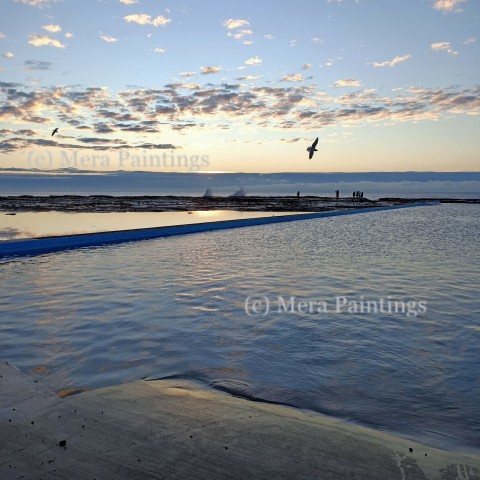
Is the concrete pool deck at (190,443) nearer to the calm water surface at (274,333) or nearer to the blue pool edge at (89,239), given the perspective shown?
the calm water surface at (274,333)

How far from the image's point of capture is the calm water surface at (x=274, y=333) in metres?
4.03

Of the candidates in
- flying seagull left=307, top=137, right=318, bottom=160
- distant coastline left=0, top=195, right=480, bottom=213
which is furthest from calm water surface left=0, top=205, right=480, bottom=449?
distant coastline left=0, top=195, right=480, bottom=213

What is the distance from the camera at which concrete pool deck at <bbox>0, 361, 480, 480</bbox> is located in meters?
2.75

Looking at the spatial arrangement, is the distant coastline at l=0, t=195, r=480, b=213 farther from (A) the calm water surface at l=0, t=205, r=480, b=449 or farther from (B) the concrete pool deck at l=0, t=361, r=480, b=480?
(B) the concrete pool deck at l=0, t=361, r=480, b=480

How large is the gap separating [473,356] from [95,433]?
437 centimetres

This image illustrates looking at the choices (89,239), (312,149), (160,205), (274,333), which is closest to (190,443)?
(274,333)

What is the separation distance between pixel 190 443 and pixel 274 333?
2.92 meters

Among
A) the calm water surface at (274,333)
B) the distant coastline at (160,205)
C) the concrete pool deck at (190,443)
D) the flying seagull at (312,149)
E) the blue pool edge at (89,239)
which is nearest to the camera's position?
the concrete pool deck at (190,443)

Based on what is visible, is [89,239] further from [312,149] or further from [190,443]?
[190,443]

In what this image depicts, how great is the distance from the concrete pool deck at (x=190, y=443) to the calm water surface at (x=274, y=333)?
333 millimetres

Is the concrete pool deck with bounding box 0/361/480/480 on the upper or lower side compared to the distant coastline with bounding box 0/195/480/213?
lower

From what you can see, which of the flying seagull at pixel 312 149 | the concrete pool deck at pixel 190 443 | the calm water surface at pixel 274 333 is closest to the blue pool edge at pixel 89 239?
the calm water surface at pixel 274 333

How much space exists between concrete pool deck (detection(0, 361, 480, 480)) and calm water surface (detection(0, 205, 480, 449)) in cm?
33

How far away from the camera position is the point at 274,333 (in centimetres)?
586
